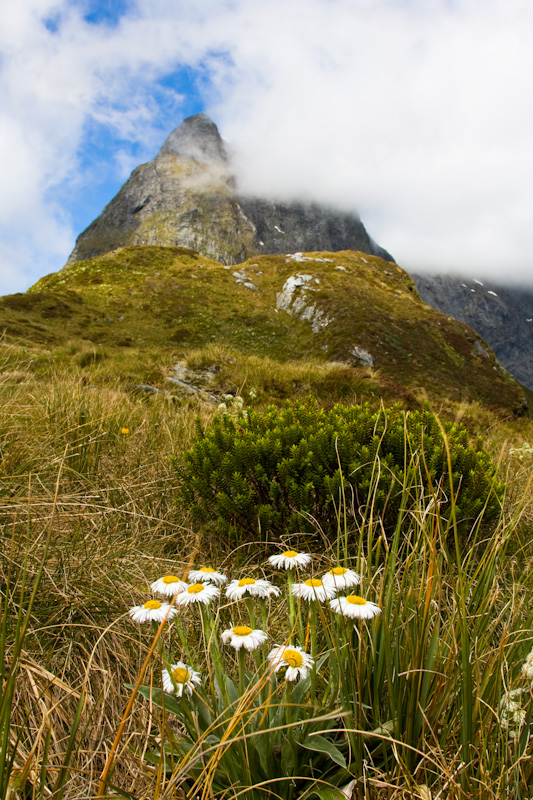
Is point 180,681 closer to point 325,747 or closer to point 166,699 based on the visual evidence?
point 166,699

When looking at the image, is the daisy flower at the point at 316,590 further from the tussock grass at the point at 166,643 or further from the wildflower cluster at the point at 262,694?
the tussock grass at the point at 166,643

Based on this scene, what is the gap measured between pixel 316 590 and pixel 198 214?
400 feet

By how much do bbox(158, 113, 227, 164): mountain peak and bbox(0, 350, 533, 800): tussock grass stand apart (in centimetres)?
14850

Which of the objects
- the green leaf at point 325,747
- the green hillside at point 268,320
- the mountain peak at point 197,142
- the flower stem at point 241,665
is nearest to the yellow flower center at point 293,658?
the flower stem at point 241,665

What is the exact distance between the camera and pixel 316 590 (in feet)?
4.61

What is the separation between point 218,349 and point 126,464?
8682mm

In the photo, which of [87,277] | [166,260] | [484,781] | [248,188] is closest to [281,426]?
[484,781]

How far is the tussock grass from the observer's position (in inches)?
50.3

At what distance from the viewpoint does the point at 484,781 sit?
1.20 metres

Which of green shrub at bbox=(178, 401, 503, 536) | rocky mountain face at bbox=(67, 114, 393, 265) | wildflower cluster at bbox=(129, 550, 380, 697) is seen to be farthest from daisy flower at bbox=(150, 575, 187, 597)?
rocky mountain face at bbox=(67, 114, 393, 265)

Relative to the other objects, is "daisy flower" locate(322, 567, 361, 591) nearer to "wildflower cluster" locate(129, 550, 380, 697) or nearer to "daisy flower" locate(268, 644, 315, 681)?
"wildflower cluster" locate(129, 550, 380, 697)

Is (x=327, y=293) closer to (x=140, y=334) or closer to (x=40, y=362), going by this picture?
(x=140, y=334)

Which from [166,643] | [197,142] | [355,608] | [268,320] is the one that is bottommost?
[166,643]

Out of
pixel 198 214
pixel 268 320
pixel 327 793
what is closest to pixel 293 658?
pixel 327 793
